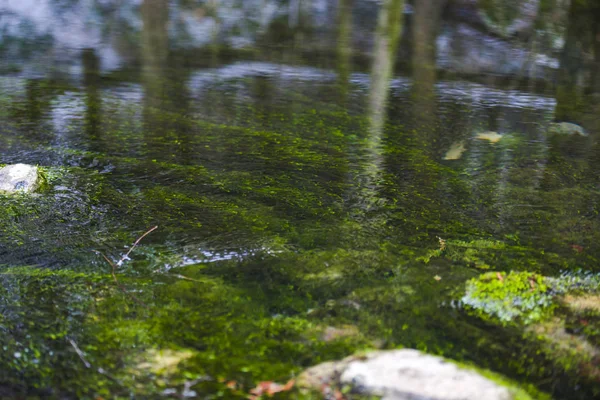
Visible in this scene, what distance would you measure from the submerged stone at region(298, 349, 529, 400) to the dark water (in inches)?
4.6

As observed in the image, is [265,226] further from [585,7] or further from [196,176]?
[585,7]

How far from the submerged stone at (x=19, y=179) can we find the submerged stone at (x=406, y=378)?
234cm

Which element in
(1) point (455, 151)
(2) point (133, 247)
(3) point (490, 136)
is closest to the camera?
(2) point (133, 247)

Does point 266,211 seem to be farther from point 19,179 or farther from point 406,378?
point 406,378

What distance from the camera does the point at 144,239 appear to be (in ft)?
10.2

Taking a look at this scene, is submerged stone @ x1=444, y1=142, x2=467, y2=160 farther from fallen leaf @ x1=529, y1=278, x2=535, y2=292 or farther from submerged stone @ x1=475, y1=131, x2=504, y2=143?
fallen leaf @ x1=529, y1=278, x2=535, y2=292

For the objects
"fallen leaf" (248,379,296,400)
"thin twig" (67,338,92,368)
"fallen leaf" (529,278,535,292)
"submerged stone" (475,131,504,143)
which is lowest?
"fallen leaf" (248,379,296,400)

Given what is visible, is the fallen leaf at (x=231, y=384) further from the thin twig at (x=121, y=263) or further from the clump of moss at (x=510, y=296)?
the clump of moss at (x=510, y=296)

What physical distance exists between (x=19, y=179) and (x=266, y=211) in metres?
1.56

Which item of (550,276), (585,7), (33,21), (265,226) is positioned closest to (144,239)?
(265,226)

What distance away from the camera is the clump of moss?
2570mm

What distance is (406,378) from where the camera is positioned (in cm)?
201

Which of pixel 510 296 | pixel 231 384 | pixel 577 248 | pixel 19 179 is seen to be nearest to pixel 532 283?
pixel 510 296

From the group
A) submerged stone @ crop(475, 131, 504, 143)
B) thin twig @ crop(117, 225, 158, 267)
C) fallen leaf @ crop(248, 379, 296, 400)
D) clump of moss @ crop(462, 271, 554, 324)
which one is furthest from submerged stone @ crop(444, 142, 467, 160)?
fallen leaf @ crop(248, 379, 296, 400)
